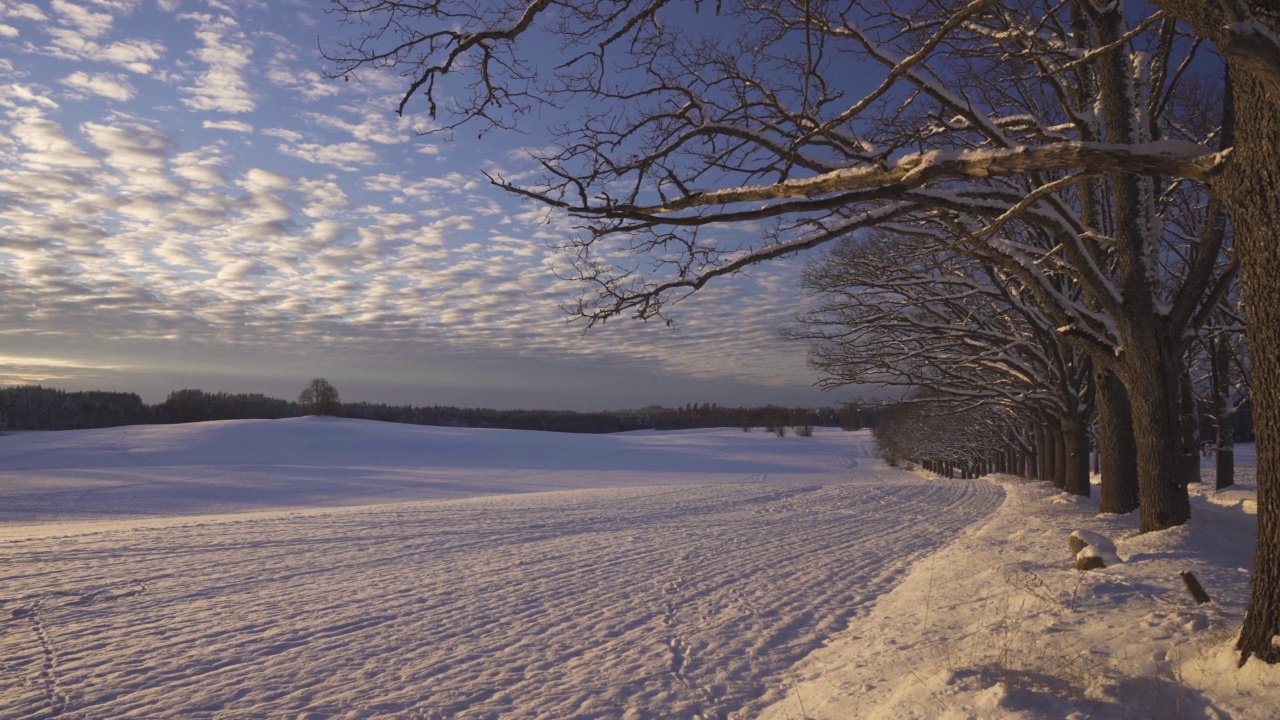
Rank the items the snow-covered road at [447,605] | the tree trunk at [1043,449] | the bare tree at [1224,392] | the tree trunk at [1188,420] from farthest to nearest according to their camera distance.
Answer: the tree trunk at [1043,449] < the bare tree at [1224,392] < the tree trunk at [1188,420] < the snow-covered road at [447,605]

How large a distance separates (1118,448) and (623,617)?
30.5ft

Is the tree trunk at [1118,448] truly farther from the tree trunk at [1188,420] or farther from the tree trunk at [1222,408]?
the tree trunk at [1222,408]

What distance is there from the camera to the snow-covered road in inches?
226

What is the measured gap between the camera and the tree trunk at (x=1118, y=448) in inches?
491

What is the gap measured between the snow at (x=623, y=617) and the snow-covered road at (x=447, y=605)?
4 cm

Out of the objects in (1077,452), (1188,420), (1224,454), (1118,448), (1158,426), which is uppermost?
(1188,420)

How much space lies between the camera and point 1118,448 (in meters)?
12.6

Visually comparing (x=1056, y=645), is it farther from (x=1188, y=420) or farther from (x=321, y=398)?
(x=321, y=398)

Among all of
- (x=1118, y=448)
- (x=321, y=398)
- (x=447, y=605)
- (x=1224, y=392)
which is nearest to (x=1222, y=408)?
(x=1224, y=392)

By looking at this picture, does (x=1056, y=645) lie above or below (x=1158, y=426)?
below

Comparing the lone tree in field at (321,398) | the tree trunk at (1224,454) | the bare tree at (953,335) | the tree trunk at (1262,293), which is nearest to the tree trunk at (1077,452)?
the bare tree at (953,335)

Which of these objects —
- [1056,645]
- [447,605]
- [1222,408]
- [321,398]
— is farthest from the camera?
[321,398]

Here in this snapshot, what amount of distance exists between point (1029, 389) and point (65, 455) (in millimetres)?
43248

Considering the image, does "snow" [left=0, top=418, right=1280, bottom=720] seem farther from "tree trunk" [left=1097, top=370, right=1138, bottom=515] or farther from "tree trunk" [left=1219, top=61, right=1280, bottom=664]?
"tree trunk" [left=1097, top=370, right=1138, bottom=515]
